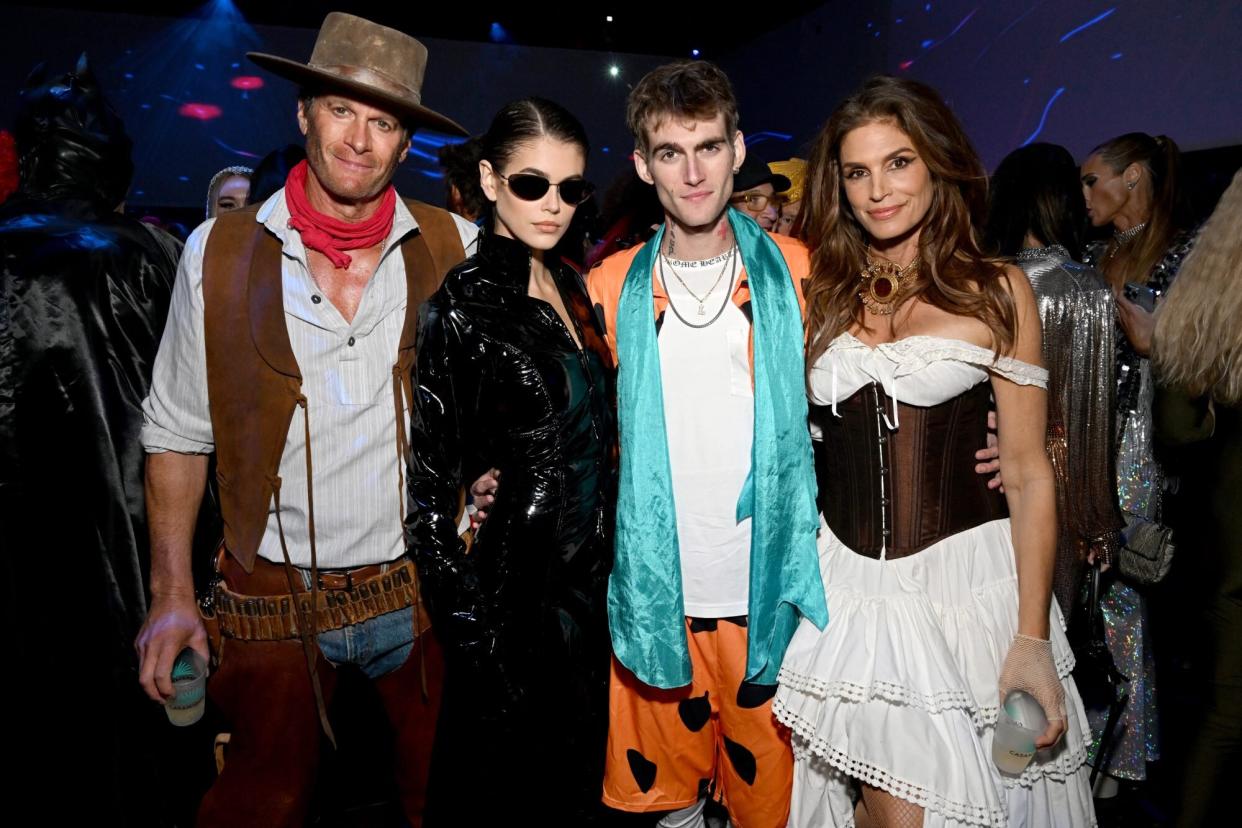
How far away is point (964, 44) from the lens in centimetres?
638

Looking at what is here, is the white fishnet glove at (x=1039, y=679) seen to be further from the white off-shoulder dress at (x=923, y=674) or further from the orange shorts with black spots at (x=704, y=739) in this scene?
the orange shorts with black spots at (x=704, y=739)

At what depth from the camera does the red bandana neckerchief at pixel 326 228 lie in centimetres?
196

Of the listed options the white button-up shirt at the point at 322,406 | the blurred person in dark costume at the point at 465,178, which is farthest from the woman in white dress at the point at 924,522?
the blurred person in dark costume at the point at 465,178

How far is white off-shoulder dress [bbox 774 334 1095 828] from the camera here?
1.74 meters

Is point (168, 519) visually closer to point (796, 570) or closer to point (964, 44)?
point (796, 570)

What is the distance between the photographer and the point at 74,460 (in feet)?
7.70

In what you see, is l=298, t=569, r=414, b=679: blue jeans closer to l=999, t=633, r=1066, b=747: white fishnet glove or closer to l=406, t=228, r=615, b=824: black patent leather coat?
l=406, t=228, r=615, b=824: black patent leather coat

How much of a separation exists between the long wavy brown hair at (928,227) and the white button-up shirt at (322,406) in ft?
3.53

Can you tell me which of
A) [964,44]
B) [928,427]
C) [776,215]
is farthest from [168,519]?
[964,44]

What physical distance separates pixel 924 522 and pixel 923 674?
345 millimetres

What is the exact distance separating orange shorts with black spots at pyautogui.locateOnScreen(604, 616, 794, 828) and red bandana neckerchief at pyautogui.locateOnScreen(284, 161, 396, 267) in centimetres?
127

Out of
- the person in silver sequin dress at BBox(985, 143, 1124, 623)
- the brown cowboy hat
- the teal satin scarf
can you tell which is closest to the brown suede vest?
the brown cowboy hat

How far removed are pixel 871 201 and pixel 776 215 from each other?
2232 millimetres

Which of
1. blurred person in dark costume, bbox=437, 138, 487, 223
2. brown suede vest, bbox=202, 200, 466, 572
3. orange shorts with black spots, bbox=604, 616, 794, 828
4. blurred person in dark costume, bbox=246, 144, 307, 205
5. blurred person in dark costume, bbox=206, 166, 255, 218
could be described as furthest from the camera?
blurred person in dark costume, bbox=206, 166, 255, 218
